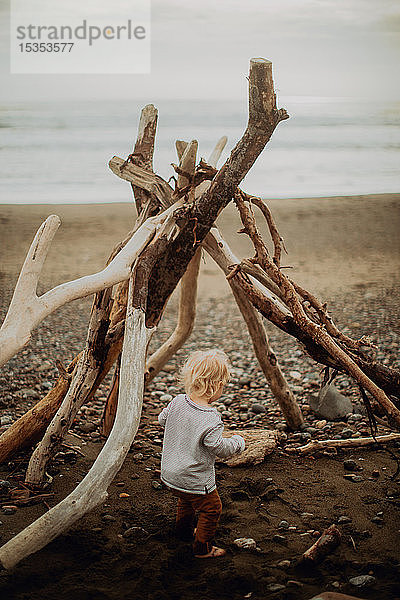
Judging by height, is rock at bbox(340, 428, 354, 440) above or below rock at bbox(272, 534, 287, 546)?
below

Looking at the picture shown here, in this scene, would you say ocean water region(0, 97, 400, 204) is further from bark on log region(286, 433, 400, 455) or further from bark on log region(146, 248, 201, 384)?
bark on log region(286, 433, 400, 455)

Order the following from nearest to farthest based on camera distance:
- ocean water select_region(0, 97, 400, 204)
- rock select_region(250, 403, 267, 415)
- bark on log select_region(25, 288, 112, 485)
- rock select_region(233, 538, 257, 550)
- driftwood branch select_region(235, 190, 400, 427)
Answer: rock select_region(233, 538, 257, 550)
driftwood branch select_region(235, 190, 400, 427)
bark on log select_region(25, 288, 112, 485)
rock select_region(250, 403, 267, 415)
ocean water select_region(0, 97, 400, 204)

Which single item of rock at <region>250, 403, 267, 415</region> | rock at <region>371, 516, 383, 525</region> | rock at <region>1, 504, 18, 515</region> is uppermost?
rock at <region>1, 504, 18, 515</region>

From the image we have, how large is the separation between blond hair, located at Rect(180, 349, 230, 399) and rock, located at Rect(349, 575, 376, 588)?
89 cm

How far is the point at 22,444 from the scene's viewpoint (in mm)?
3686

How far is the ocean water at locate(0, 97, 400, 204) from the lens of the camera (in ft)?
45.1

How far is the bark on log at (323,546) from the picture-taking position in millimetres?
2744

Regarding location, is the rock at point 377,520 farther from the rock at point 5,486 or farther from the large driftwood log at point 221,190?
the rock at point 5,486

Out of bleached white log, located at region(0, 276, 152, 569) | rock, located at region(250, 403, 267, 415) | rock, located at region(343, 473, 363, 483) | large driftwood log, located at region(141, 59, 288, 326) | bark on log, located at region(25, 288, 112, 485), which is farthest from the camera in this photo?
rock, located at region(250, 403, 267, 415)

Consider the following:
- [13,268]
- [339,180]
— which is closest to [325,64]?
[339,180]

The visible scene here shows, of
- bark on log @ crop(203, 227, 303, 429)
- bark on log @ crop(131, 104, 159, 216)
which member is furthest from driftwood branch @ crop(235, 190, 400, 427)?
bark on log @ crop(131, 104, 159, 216)

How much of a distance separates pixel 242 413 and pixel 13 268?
6.20 m

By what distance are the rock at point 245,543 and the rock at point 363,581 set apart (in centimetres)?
46

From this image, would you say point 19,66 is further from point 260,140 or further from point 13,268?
point 260,140
